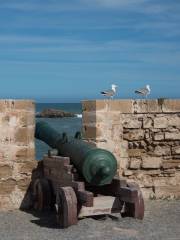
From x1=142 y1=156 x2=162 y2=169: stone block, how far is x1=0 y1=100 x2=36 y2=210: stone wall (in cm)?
178

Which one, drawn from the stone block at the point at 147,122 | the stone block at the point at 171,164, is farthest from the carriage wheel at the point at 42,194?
the stone block at the point at 171,164

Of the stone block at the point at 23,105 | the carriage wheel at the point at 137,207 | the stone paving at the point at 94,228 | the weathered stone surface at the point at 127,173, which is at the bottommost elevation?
the stone paving at the point at 94,228

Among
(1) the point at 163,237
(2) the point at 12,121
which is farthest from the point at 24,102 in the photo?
(1) the point at 163,237

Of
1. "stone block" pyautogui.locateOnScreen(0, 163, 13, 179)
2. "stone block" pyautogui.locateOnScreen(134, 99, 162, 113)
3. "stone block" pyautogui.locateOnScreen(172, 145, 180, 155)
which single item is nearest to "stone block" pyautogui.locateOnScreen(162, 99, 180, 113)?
"stone block" pyautogui.locateOnScreen(134, 99, 162, 113)

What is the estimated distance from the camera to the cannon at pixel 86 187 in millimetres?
7012

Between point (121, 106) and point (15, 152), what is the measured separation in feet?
5.86

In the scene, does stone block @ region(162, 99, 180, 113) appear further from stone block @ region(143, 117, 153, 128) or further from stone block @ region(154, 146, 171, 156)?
stone block @ region(154, 146, 171, 156)

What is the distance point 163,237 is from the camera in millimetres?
6586

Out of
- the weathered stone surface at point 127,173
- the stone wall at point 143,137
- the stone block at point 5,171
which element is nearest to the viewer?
the stone block at point 5,171

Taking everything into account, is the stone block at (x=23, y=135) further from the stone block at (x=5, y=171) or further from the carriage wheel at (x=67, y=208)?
the carriage wheel at (x=67, y=208)

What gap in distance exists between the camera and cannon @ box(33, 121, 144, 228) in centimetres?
701

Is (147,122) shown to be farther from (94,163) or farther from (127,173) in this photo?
(94,163)

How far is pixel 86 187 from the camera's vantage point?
7492 mm

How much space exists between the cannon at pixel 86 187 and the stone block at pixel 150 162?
144 cm
